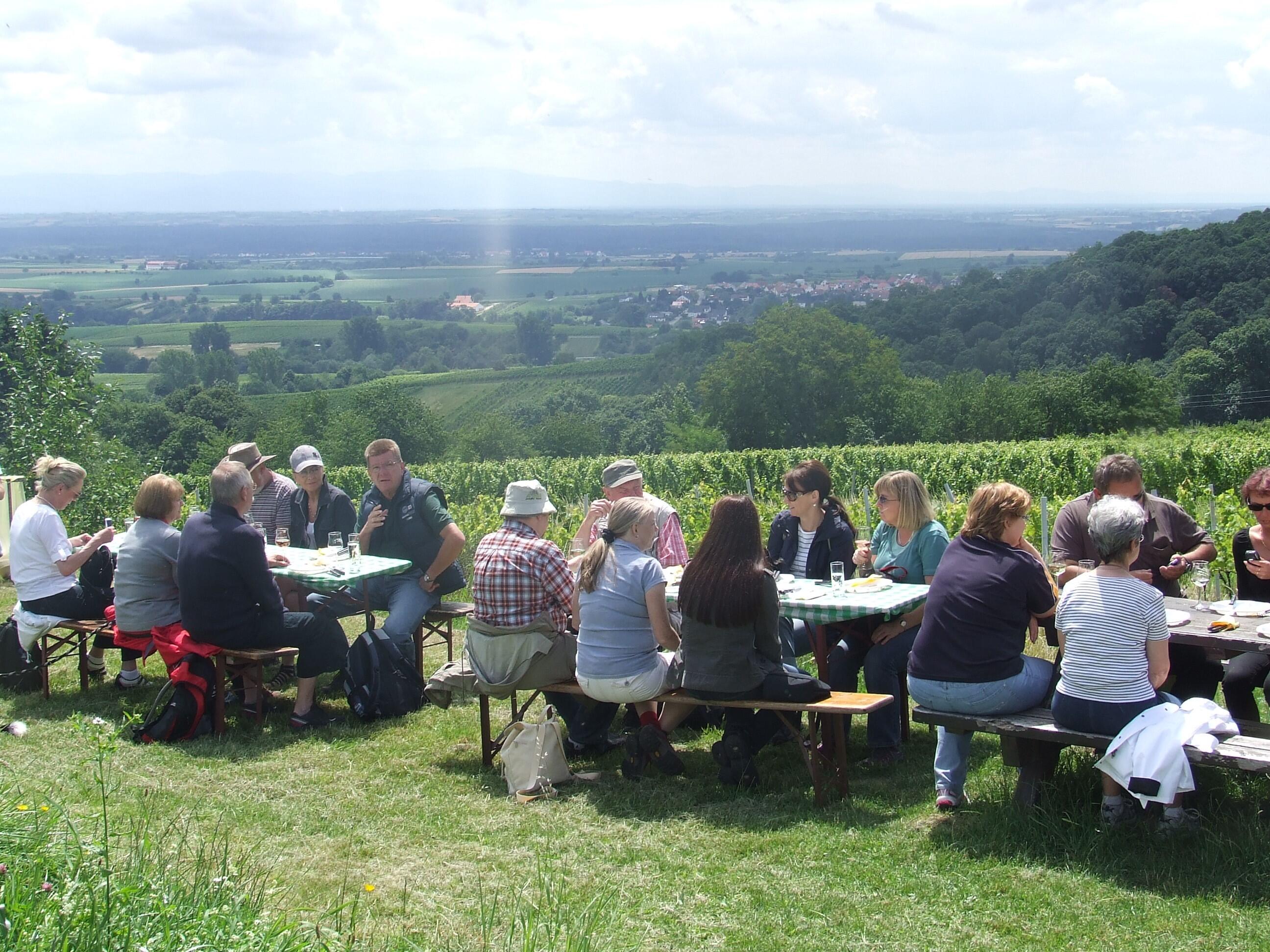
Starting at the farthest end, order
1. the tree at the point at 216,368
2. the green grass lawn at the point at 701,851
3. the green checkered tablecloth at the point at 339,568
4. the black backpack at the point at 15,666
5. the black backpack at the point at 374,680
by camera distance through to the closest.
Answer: the tree at the point at 216,368
the black backpack at the point at 15,666
the green checkered tablecloth at the point at 339,568
the black backpack at the point at 374,680
the green grass lawn at the point at 701,851

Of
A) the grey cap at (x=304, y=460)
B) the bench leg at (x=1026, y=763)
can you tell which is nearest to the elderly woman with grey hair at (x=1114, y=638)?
the bench leg at (x=1026, y=763)

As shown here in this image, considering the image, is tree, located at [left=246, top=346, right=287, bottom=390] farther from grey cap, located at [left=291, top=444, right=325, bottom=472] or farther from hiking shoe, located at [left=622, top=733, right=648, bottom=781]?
hiking shoe, located at [left=622, top=733, right=648, bottom=781]

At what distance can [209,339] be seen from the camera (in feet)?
317

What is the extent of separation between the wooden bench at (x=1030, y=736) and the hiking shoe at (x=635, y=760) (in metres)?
1.18

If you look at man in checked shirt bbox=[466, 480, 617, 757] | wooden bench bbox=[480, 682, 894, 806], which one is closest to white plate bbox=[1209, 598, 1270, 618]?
wooden bench bbox=[480, 682, 894, 806]

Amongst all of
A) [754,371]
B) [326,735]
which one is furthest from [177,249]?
[326,735]

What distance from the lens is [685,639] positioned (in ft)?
15.0

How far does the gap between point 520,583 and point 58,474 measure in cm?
291

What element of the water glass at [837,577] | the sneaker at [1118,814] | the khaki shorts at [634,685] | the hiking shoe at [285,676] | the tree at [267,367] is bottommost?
the tree at [267,367]

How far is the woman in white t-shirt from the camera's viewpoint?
6223 mm

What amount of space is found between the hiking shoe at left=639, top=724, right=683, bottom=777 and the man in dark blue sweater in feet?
6.24

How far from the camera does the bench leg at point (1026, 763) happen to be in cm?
401

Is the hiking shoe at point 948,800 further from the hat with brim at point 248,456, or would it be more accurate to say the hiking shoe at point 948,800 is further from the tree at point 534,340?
the tree at point 534,340

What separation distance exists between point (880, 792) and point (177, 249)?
210 meters
